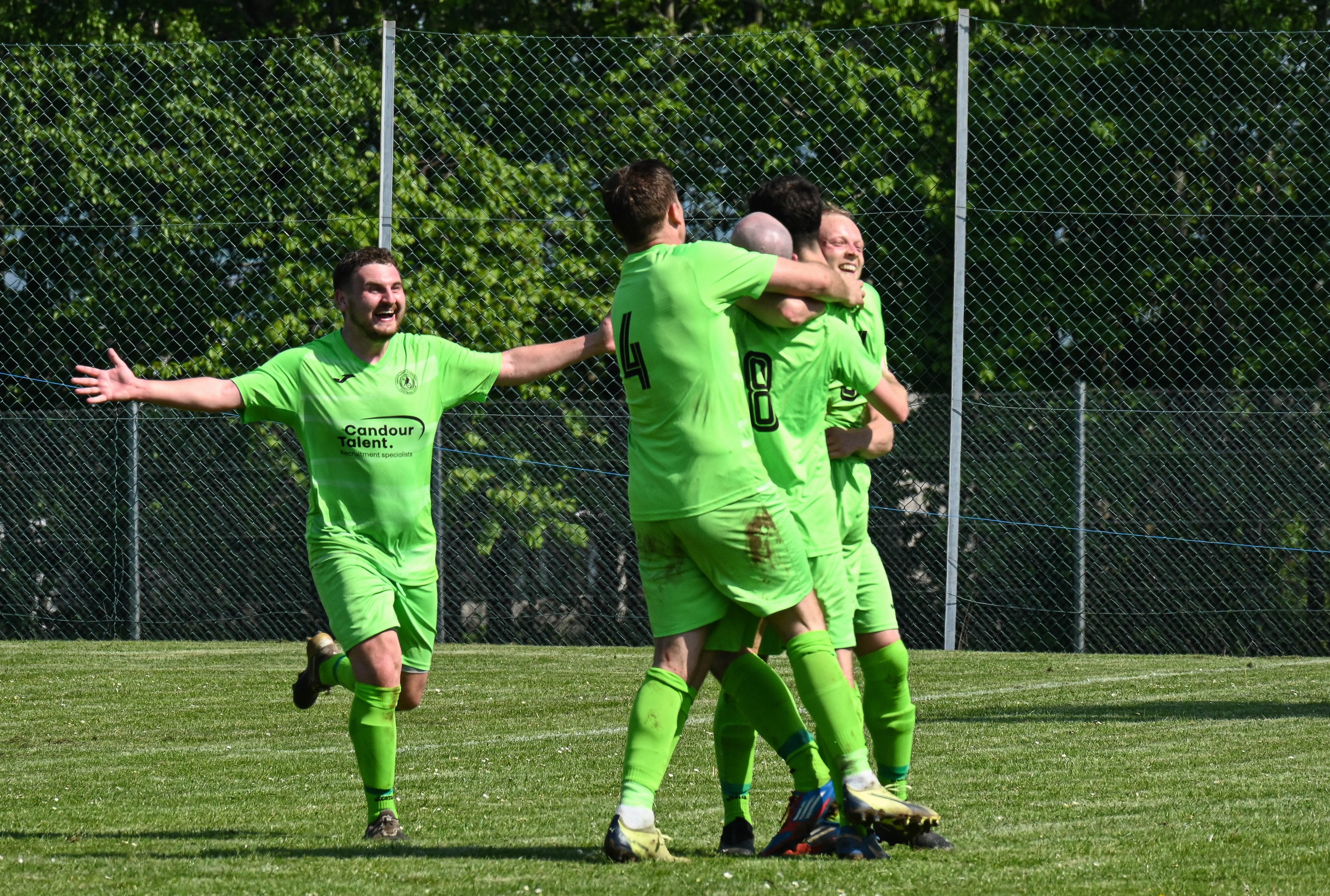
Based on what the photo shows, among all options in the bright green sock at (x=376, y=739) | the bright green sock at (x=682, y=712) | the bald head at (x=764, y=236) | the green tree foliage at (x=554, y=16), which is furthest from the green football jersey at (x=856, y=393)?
the green tree foliage at (x=554, y=16)

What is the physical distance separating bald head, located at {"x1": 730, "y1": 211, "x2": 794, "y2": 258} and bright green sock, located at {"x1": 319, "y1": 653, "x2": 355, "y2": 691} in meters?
1.99

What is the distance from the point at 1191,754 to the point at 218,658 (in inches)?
296

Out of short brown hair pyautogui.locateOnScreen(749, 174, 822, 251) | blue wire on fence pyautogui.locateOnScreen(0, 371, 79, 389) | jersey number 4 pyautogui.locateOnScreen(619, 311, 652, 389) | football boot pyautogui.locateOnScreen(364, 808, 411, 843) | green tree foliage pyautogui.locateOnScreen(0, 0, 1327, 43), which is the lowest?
football boot pyautogui.locateOnScreen(364, 808, 411, 843)

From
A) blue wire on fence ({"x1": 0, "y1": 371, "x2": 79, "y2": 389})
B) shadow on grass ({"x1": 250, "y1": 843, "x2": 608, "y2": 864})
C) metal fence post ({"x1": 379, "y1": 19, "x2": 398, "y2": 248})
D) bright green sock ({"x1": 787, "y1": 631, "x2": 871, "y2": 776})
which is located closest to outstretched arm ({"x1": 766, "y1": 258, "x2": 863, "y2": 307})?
bright green sock ({"x1": 787, "y1": 631, "x2": 871, "y2": 776})

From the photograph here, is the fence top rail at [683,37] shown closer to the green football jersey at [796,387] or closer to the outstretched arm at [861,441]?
the outstretched arm at [861,441]

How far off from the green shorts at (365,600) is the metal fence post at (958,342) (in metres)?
8.10

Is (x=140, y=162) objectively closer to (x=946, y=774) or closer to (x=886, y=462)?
(x=886, y=462)

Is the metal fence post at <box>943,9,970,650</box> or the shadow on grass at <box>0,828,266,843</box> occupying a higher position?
the metal fence post at <box>943,9,970,650</box>

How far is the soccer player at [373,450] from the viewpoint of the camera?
567cm

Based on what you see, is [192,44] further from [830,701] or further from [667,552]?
[830,701]

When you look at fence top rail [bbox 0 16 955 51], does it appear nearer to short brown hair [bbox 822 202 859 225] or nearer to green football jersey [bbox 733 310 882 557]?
short brown hair [bbox 822 202 859 225]

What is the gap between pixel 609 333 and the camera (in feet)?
19.0

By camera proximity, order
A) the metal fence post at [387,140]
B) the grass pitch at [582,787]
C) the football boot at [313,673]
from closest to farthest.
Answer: the grass pitch at [582,787] < the football boot at [313,673] < the metal fence post at [387,140]

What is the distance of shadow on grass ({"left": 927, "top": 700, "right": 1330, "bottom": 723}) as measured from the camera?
8773 mm
